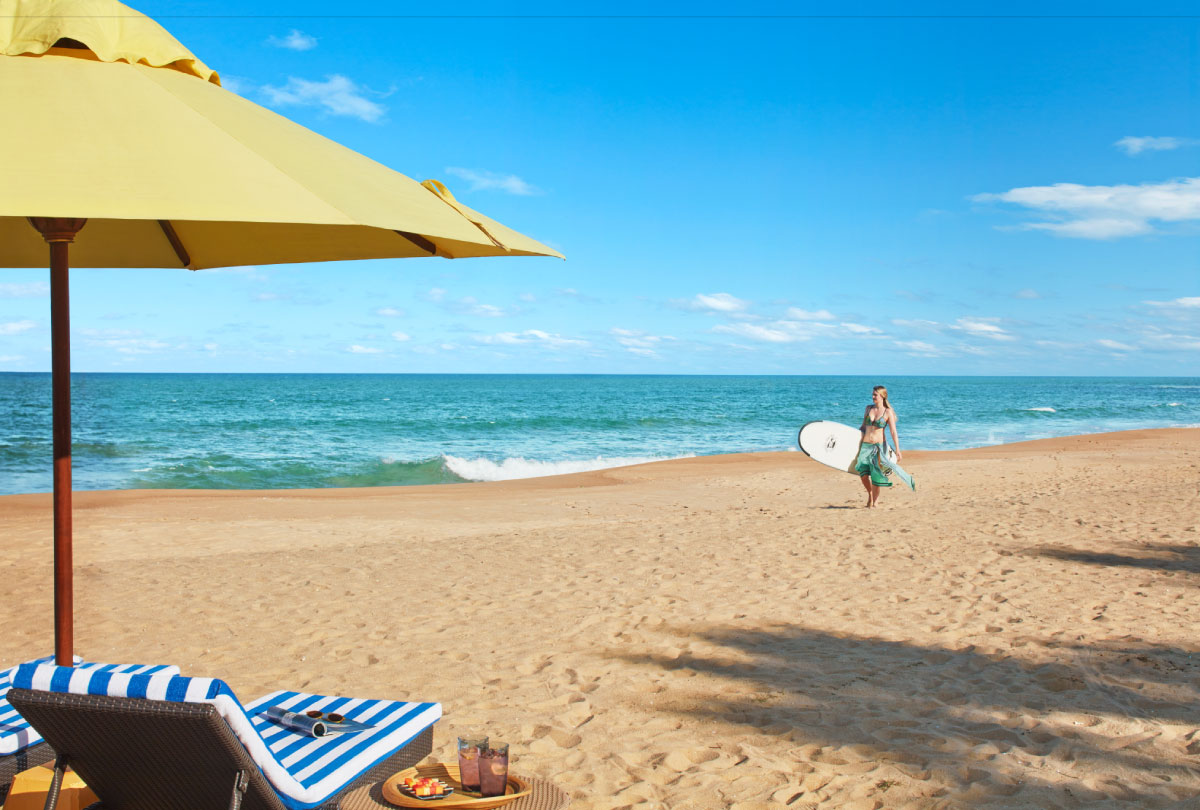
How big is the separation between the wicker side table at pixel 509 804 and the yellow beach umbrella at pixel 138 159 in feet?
3.88

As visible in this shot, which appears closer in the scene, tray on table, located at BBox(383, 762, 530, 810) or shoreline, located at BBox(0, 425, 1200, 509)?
tray on table, located at BBox(383, 762, 530, 810)

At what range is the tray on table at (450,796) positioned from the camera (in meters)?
2.47

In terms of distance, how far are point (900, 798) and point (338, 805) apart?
77.3 inches

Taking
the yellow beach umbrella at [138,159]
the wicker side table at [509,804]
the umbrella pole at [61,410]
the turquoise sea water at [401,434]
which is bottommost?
the turquoise sea water at [401,434]

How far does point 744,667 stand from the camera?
4664mm

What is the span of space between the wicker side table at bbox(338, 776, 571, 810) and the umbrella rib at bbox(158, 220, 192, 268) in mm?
2497

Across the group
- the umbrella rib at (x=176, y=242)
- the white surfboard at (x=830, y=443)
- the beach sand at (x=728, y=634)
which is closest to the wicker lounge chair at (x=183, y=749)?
the beach sand at (x=728, y=634)

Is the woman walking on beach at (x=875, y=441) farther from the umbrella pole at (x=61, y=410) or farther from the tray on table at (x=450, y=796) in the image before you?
the umbrella pole at (x=61, y=410)

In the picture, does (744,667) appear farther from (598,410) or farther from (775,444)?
(598,410)

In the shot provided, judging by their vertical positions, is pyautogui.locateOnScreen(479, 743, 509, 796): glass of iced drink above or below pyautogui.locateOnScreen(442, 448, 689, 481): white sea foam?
above

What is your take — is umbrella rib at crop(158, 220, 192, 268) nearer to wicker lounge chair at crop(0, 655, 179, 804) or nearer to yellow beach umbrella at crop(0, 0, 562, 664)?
yellow beach umbrella at crop(0, 0, 562, 664)

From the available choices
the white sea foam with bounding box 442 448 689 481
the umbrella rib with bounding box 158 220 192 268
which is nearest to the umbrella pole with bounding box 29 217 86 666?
the umbrella rib with bounding box 158 220 192 268

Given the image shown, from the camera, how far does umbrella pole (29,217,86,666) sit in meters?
2.83

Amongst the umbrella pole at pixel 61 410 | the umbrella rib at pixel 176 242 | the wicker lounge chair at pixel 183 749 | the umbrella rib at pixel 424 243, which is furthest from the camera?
the umbrella rib at pixel 176 242
